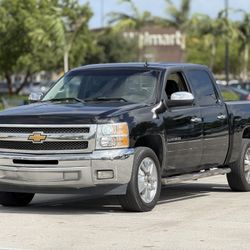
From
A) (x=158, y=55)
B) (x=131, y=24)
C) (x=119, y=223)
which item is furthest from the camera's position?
(x=158, y=55)

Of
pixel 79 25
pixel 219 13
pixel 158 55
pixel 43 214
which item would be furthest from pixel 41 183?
pixel 158 55

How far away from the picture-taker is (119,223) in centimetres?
917

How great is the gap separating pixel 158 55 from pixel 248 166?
3861 inches

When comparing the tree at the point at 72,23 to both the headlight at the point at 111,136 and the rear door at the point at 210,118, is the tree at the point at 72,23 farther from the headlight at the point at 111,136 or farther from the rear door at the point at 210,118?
the headlight at the point at 111,136

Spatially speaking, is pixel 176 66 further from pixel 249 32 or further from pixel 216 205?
pixel 249 32

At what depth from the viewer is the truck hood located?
9555mm

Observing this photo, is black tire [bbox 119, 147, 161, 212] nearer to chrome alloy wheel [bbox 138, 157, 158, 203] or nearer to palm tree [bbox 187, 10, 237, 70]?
chrome alloy wheel [bbox 138, 157, 158, 203]

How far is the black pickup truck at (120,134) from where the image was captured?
31.1 feet

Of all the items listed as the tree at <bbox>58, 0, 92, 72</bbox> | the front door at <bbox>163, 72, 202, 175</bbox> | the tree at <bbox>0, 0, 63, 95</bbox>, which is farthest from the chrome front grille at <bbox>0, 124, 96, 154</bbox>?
the tree at <bbox>58, 0, 92, 72</bbox>

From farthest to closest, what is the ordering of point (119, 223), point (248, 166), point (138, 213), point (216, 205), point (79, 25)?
point (79, 25)
point (248, 166)
point (216, 205)
point (138, 213)
point (119, 223)

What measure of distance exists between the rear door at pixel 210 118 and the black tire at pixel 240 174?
20.6 inches

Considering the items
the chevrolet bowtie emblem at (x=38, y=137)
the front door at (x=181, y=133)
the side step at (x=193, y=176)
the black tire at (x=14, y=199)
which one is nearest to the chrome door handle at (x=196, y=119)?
the front door at (x=181, y=133)

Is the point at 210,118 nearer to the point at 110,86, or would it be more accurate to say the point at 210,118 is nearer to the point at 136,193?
the point at 110,86

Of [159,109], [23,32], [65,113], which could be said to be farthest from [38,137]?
[23,32]
